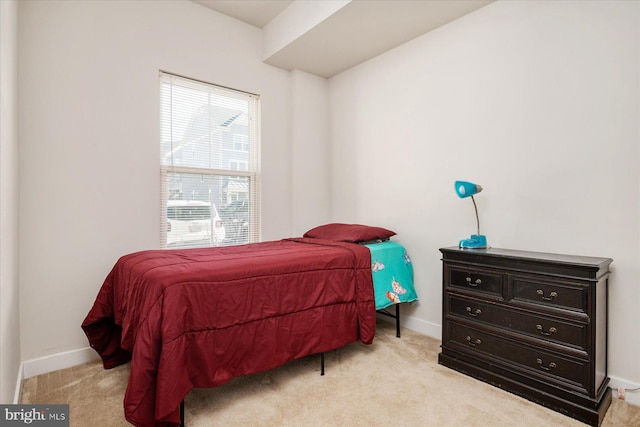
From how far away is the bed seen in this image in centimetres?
150

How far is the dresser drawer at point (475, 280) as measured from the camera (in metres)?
2.05

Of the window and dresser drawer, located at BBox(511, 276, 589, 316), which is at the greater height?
the window

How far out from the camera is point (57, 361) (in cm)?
228

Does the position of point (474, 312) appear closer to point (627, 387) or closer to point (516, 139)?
point (627, 387)

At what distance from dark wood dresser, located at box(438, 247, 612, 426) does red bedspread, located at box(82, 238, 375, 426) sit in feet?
2.10

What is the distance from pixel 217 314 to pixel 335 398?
2.73ft

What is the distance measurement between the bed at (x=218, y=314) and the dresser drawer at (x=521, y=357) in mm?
590

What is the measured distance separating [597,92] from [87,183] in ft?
11.1

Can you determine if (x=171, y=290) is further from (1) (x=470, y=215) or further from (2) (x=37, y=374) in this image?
(1) (x=470, y=215)

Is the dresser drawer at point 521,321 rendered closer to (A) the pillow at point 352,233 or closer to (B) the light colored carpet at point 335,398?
(B) the light colored carpet at point 335,398

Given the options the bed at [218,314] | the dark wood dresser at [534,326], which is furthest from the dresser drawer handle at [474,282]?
the bed at [218,314]

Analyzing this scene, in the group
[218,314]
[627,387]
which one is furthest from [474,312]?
[218,314]

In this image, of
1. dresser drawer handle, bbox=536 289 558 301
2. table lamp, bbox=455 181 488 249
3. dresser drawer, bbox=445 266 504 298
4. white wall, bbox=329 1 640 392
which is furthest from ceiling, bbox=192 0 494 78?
dresser drawer handle, bbox=536 289 558 301

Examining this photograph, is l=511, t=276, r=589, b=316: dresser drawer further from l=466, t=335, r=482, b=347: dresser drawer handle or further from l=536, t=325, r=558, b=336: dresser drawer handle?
l=466, t=335, r=482, b=347: dresser drawer handle
